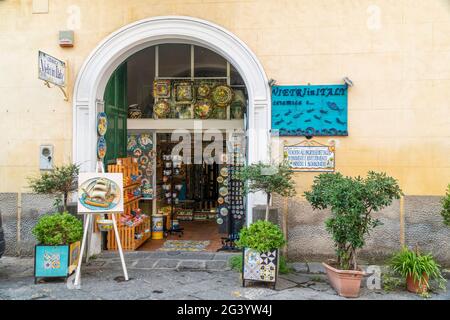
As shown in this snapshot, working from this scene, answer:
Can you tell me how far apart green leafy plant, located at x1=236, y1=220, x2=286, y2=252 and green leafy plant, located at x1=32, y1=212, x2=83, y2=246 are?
2493 mm

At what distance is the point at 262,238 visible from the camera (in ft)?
18.4

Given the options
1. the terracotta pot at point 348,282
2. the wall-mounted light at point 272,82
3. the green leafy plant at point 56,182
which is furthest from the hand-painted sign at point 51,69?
the terracotta pot at point 348,282

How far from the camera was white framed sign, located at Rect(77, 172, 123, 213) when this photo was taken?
19.4ft

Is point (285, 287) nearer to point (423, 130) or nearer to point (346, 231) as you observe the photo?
point (346, 231)

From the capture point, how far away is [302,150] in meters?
7.01

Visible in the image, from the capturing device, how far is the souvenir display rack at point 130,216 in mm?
7719

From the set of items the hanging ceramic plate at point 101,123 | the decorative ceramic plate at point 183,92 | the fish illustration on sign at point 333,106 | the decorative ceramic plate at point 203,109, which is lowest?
the hanging ceramic plate at point 101,123

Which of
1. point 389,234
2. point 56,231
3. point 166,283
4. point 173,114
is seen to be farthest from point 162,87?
point 389,234

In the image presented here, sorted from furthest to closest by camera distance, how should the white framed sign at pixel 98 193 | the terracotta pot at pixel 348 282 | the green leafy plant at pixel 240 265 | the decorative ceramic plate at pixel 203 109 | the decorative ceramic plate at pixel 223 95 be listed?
1. the decorative ceramic plate at pixel 203 109
2. the decorative ceramic plate at pixel 223 95
3. the green leafy plant at pixel 240 265
4. the white framed sign at pixel 98 193
5. the terracotta pot at pixel 348 282

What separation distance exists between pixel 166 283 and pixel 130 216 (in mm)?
2505

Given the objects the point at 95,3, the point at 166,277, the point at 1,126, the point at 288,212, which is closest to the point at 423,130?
the point at 288,212

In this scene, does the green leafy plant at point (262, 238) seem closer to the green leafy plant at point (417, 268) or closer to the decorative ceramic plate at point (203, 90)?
the green leafy plant at point (417, 268)

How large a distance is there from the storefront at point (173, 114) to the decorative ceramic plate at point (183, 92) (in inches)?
0.9

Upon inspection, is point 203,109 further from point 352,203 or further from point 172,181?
point 352,203
